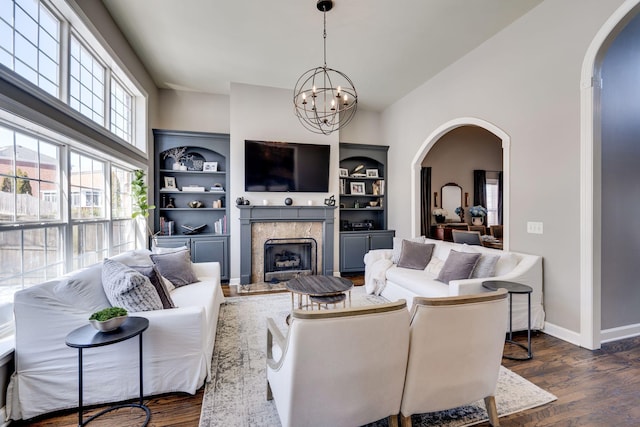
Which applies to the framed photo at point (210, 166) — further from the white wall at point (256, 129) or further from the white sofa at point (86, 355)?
the white sofa at point (86, 355)

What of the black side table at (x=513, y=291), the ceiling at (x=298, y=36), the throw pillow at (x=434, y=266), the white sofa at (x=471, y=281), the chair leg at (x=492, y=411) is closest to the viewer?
the chair leg at (x=492, y=411)

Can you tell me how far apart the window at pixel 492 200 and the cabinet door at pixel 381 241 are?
10.5ft

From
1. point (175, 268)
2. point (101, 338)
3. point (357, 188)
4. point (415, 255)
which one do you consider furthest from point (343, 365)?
point (357, 188)

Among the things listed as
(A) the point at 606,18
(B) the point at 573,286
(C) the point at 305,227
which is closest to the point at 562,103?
(A) the point at 606,18

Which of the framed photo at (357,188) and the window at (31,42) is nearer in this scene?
the window at (31,42)

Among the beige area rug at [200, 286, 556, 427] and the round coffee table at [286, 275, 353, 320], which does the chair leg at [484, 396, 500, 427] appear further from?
the round coffee table at [286, 275, 353, 320]

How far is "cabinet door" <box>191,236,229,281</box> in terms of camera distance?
5.00 m

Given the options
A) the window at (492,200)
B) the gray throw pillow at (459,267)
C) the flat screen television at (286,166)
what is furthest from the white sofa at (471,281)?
the window at (492,200)

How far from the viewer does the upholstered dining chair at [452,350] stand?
4.84 ft

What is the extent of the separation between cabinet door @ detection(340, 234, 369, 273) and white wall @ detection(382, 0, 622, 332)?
2774mm

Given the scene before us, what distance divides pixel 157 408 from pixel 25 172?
1.98 metres

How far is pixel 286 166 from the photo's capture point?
17.7ft

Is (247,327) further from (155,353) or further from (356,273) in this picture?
(356,273)

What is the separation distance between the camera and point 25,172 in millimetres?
2193
